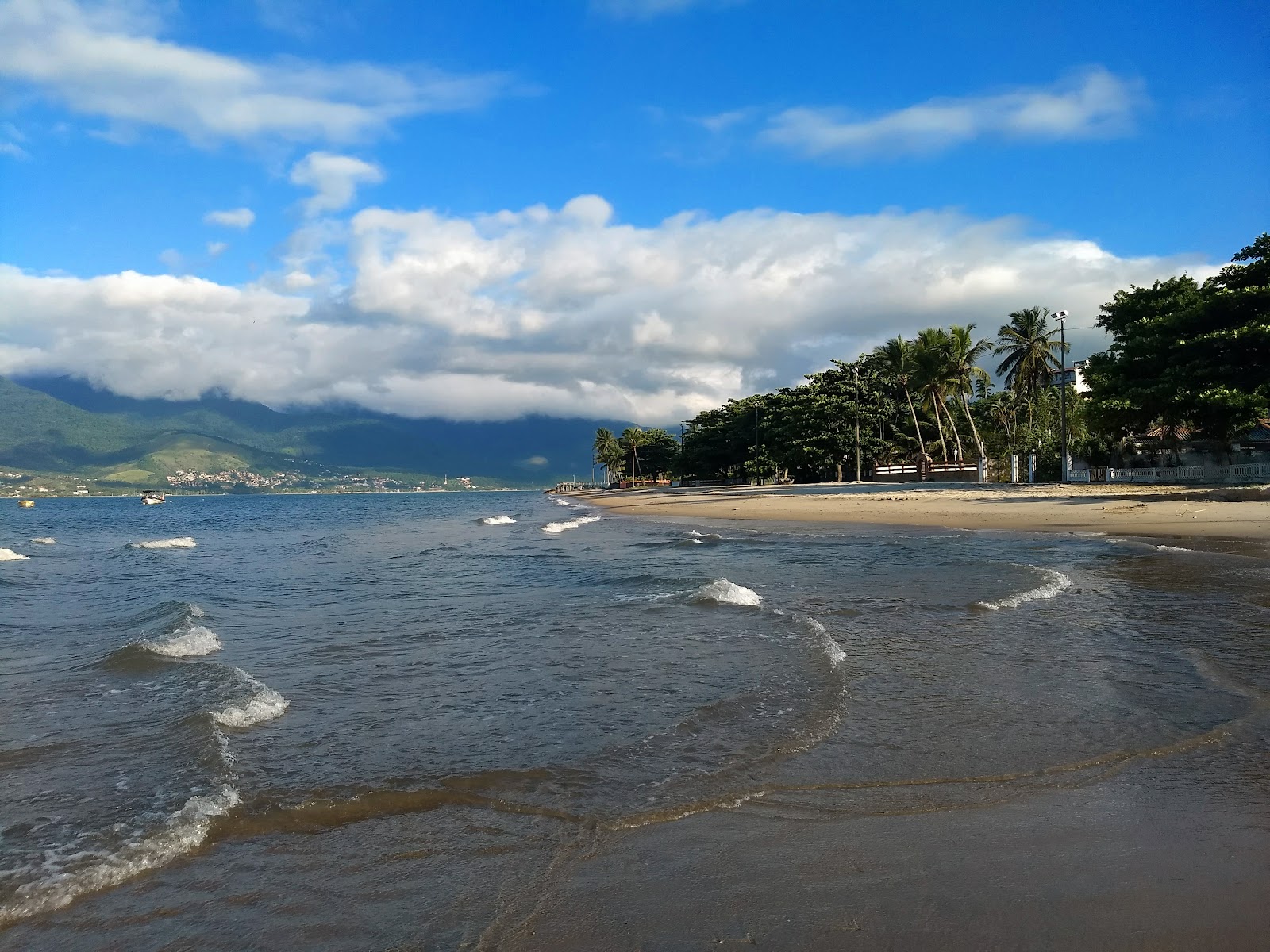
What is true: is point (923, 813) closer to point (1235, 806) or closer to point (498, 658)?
point (1235, 806)

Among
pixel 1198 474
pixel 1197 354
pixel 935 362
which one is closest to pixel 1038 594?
pixel 1197 354

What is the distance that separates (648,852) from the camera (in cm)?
401

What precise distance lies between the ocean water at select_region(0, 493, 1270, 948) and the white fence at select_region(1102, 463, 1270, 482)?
25689 millimetres

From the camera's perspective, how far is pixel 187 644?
33.0 ft

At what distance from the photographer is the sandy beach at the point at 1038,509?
22484 millimetres

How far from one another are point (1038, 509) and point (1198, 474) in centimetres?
1397

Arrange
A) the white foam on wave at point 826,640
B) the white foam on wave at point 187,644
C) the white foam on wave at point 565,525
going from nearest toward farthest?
the white foam on wave at point 826,640 → the white foam on wave at point 187,644 → the white foam on wave at point 565,525

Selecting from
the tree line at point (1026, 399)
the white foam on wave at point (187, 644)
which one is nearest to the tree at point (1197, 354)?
the tree line at point (1026, 399)

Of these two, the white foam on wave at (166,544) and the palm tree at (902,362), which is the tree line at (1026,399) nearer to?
the palm tree at (902,362)

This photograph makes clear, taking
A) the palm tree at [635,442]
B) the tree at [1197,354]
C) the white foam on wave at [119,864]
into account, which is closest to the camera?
the white foam on wave at [119,864]

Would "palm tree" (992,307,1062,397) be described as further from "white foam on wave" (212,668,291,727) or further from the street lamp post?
"white foam on wave" (212,668,291,727)

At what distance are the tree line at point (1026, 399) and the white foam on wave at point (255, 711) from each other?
109 ft

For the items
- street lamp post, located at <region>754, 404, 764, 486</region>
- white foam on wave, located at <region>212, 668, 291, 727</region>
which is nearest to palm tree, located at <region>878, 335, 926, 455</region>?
street lamp post, located at <region>754, 404, 764, 486</region>

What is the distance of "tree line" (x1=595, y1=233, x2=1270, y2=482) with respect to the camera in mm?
31484
